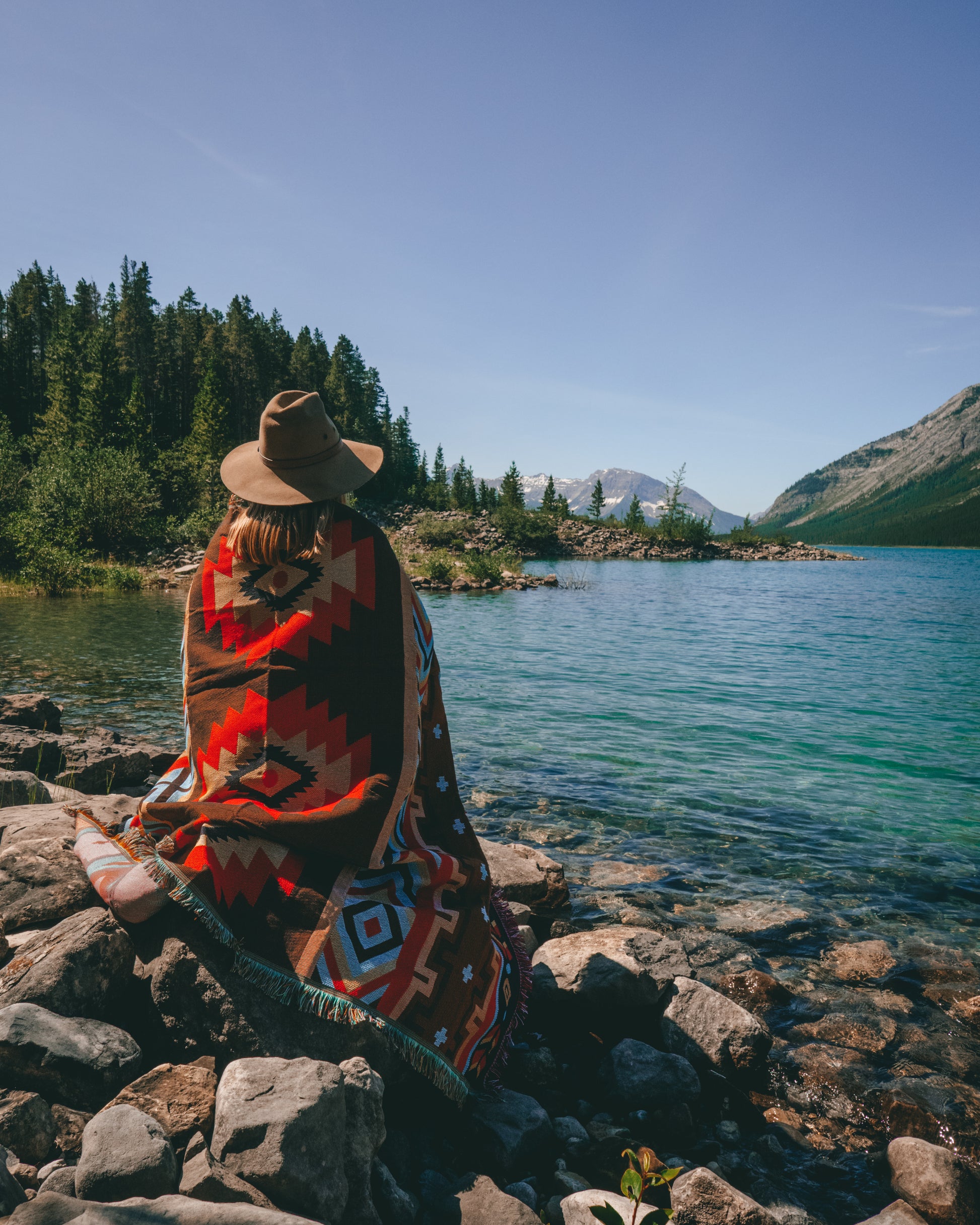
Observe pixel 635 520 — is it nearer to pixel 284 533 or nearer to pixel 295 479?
pixel 295 479

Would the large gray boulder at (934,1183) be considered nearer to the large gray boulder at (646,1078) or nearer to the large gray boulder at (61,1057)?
Result: the large gray boulder at (646,1078)

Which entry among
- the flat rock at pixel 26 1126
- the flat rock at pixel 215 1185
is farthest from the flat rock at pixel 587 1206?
the flat rock at pixel 26 1126

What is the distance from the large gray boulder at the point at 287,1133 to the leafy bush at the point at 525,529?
71.4m

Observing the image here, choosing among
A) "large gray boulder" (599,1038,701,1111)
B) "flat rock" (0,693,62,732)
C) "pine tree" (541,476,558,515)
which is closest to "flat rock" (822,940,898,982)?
"large gray boulder" (599,1038,701,1111)

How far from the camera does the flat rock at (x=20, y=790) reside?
18.6 feet

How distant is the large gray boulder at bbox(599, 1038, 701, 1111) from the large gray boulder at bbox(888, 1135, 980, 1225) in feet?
2.88

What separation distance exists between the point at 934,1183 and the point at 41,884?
417cm

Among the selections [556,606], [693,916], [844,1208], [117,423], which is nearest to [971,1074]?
[844,1208]

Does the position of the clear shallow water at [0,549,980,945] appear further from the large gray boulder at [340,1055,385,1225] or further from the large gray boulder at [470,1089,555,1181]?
the large gray boulder at [340,1055,385,1225]

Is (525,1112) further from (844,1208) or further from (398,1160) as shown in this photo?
(844,1208)

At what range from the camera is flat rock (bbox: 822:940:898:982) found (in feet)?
16.0

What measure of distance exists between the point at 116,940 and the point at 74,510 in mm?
38773

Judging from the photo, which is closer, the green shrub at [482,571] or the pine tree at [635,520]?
the green shrub at [482,571]

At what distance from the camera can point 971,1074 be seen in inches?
154
